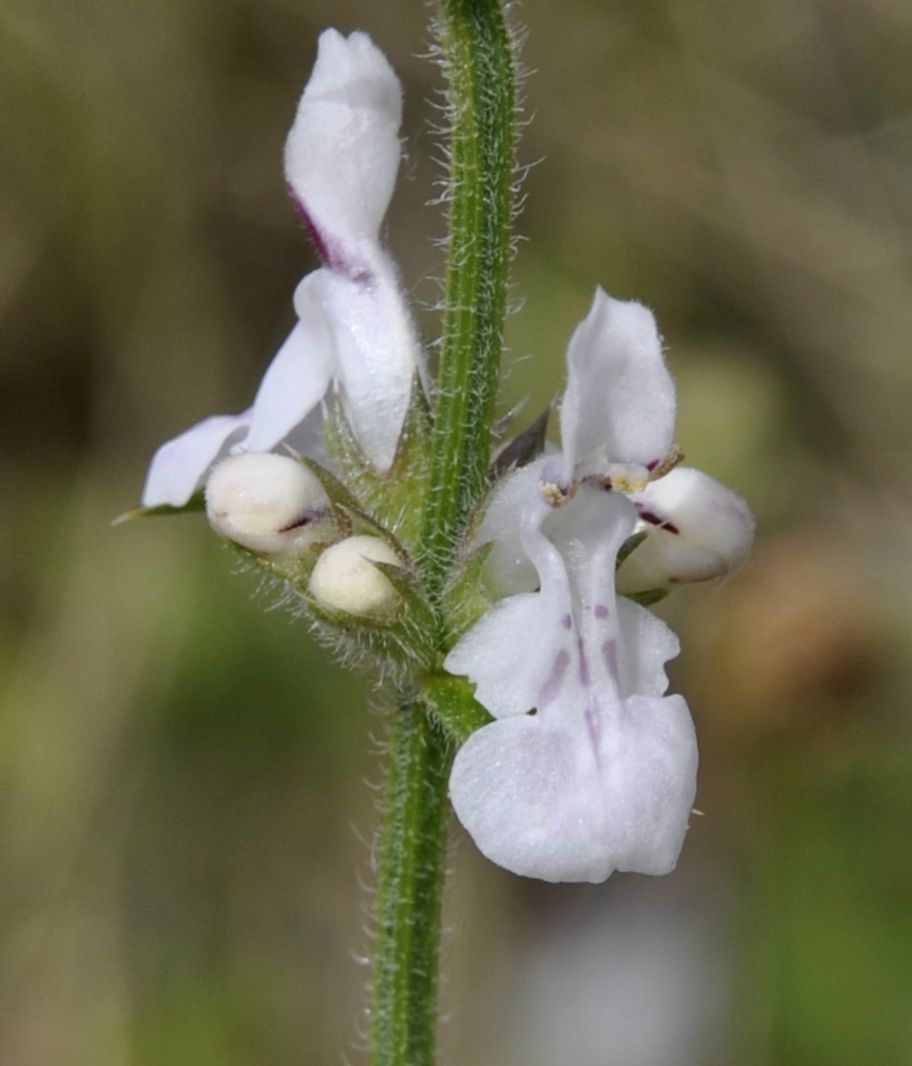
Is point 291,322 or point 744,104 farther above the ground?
point 744,104

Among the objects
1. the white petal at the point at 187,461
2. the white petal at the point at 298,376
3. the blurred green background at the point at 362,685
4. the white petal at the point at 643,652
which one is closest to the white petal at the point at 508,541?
the white petal at the point at 643,652

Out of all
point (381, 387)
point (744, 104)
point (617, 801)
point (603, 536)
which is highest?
point (744, 104)

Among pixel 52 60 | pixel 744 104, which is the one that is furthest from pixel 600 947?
A: pixel 52 60

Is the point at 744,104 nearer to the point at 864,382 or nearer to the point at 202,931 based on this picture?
the point at 864,382

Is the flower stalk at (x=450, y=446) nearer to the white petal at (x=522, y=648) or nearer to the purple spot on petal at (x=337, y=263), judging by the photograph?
the white petal at (x=522, y=648)

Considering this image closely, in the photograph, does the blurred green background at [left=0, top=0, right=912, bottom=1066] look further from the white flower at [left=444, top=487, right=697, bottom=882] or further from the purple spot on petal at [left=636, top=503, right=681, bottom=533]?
the white flower at [left=444, top=487, right=697, bottom=882]

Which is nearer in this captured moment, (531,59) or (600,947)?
(600,947)
